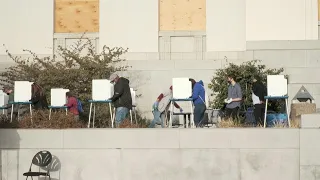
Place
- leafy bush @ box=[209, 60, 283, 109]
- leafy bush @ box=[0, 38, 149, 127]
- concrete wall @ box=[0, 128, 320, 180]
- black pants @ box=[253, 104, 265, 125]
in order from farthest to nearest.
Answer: leafy bush @ box=[209, 60, 283, 109] → leafy bush @ box=[0, 38, 149, 127] → black pants @ box=[253, 104, 265, 125] → concrete wall @ box=[0, 128, 320, 180]

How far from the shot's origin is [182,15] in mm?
22953

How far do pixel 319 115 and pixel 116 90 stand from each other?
5.09 meters

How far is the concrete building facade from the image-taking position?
21.7m

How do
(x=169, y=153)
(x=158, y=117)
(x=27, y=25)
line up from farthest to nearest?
(x=27, y=25)
(x=158, y=117)
(x=169, y=153)

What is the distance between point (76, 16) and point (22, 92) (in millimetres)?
7214

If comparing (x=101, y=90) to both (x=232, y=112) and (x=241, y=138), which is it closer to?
(x=232, y=112)

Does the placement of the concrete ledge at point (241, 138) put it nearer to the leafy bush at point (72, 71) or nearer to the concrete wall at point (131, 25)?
the leafy bush at point (72, 71)

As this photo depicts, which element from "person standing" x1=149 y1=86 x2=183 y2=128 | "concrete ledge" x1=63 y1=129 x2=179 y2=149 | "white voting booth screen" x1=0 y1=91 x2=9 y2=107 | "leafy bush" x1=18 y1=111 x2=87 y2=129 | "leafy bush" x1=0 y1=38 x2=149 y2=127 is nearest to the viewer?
"concrete ledge" x1=63 y1=129 x2=179 y2=149

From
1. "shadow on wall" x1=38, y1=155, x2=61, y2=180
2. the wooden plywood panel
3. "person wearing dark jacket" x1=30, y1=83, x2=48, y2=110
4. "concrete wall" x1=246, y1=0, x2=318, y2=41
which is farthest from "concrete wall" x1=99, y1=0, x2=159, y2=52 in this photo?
"shadow on wall" x1=38, y1=155, x2=61, y2=180

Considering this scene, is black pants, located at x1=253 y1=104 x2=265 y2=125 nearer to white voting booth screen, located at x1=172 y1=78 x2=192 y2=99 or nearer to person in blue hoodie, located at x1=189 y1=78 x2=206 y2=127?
person in blue hoodie, located at x1=189 y1=78 x2=206 y2=127

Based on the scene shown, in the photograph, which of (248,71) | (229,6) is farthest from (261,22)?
(248,71)

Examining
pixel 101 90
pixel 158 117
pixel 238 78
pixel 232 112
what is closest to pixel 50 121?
pixel 101 90

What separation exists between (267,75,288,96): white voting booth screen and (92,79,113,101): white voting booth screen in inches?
159

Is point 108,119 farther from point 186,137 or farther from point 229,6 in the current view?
point 229,6
